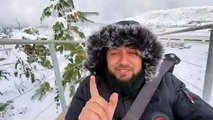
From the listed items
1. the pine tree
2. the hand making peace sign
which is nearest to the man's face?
the hand making peace sign

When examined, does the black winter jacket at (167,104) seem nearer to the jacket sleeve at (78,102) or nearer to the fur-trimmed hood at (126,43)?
the jacket sleeve at (78,102)

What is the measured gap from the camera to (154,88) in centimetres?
132

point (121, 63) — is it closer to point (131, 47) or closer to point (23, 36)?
point (131, 47)

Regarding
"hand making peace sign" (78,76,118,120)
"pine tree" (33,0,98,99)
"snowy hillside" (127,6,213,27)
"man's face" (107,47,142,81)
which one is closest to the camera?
"hand making peace sign" (78,76,118,120)

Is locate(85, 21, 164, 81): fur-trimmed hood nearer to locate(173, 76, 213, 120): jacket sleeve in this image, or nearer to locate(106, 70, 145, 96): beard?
locate(106, 70, 145, 96): beard

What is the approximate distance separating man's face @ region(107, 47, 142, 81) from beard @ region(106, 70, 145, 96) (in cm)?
2

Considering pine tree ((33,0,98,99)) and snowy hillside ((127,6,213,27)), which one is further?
snowy hillside ((127,6,213,27))

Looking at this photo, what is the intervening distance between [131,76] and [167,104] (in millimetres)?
215

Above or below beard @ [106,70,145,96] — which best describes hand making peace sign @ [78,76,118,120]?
above

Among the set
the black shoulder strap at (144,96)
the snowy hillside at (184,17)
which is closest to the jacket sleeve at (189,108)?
the black shoulder strap at (144,96)

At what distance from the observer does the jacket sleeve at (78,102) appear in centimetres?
137

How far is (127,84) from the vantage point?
131 centimetres

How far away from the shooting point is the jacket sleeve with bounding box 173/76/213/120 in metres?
1.18

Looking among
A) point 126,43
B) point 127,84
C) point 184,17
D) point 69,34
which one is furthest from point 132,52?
point 184,17
